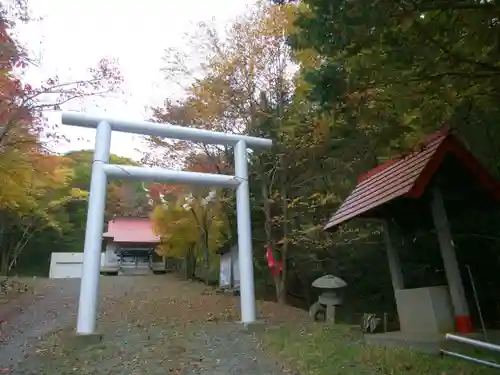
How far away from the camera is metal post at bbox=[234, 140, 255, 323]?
6918 millimetres

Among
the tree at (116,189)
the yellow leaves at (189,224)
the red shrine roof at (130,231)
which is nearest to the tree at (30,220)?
the tree at (116,189)

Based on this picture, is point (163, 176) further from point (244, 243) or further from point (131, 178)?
point (244, 243)

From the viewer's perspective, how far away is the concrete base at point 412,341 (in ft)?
15.6

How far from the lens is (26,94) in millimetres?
8203

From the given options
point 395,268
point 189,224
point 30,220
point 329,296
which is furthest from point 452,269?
point 30,220

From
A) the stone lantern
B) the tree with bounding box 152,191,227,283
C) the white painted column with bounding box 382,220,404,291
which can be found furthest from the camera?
the tree with bounding box 152,191,227,283

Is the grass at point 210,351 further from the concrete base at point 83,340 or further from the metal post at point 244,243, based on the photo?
the metal post at point 244,243

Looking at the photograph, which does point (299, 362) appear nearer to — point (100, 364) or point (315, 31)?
point (100, 364)

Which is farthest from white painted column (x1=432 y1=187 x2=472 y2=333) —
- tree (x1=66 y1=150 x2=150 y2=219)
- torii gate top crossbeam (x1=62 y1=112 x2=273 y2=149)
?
tree (x1=66 y1=150 x2=150 y2=219)

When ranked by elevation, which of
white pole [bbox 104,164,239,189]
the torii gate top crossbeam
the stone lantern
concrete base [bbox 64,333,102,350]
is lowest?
concrete base [bbox 64,333,102,350]

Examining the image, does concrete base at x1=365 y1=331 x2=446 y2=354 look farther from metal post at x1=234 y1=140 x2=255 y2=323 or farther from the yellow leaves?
the yellow leaves

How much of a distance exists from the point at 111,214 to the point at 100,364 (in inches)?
955

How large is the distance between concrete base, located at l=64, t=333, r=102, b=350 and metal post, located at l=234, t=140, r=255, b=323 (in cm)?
225

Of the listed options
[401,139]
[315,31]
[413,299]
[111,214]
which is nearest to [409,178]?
[401,139]
